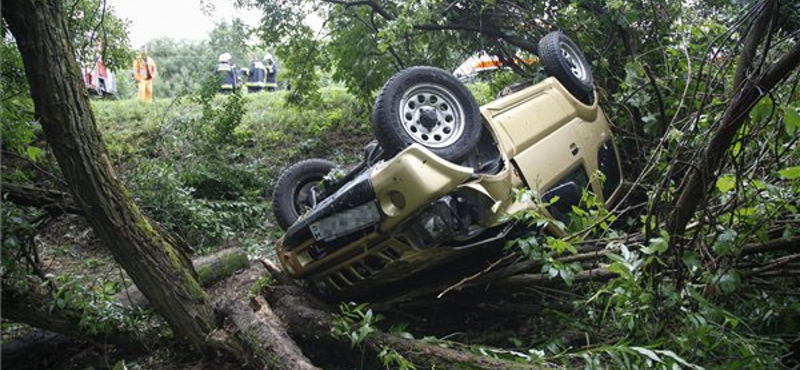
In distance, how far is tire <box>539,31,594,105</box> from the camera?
4.72 metres

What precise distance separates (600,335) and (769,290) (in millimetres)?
803

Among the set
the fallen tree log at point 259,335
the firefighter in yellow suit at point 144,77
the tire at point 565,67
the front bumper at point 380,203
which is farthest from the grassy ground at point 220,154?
the tire at point 565,67

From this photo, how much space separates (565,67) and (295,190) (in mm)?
2339

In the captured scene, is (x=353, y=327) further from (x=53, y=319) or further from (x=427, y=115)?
(x=53, y=319)

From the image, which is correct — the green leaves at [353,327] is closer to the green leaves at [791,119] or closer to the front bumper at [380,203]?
the front bumper at [380,203]

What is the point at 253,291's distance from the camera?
4215 mm

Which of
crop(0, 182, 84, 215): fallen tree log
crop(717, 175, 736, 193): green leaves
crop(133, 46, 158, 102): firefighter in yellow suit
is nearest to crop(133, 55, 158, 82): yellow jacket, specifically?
crop(133, 46, 158, 102): firefighter in yellow suit

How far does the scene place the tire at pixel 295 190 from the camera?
4418 millimetres

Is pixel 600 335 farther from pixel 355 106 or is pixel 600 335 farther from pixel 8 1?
pixel 355 106

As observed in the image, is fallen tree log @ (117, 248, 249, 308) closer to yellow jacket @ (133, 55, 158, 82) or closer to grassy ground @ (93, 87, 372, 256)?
grassy ground @ (93, 87, 372, 256)

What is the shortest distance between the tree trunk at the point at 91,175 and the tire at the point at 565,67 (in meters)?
3.10

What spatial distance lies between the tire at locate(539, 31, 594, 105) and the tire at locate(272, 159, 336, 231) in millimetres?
1931

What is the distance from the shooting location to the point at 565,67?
15.5 ft

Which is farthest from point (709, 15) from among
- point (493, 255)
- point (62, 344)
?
point (62, 344)
